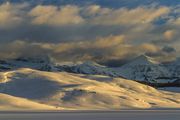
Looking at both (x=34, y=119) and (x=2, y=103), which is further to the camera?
(x=2, y=103)

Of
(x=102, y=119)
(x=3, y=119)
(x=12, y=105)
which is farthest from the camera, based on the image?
(x=12, y=105)

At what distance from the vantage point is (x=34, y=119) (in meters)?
105

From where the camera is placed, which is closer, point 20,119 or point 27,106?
point 20,119

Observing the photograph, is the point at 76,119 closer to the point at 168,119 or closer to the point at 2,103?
the point at 168,119

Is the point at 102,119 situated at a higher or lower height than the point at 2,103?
lower

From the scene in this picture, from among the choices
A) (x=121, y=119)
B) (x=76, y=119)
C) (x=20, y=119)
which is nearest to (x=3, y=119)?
(x=20, y=119)

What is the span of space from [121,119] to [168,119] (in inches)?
361

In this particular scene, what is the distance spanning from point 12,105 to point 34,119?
9319 cm

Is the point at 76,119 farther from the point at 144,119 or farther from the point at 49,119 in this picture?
the point at 144,119

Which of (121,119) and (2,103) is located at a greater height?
(2,103)

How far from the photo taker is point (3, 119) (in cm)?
10044

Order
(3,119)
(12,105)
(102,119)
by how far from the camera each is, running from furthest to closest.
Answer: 1. (12,105)
2. (102,119)
3. (3,119)

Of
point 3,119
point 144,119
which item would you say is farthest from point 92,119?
point 3,119

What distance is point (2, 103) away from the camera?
19825 centimetres
